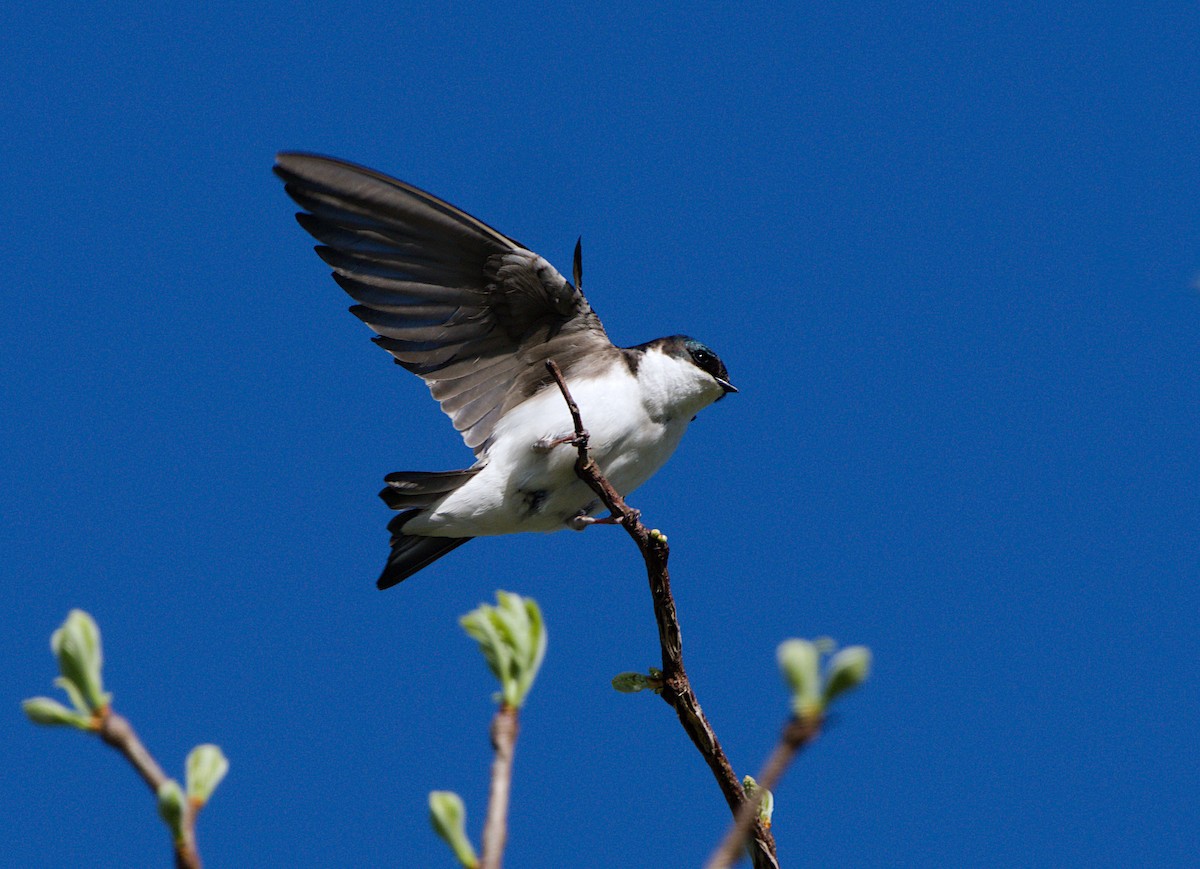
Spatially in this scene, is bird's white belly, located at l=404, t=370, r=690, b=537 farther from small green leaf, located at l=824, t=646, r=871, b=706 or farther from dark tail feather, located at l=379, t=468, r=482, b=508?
small green leaf, located at l=824, t=646, r=871, b=706

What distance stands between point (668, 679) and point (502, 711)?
8.23 ft

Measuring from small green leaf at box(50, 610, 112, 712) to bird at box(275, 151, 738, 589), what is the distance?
→ 159 inches

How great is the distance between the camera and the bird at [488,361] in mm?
5504

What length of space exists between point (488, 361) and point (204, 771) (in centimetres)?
456

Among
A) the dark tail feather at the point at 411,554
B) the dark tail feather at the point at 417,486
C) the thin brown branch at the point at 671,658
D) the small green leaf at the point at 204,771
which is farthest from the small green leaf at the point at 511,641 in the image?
the dark tail feather at the point at 411,554

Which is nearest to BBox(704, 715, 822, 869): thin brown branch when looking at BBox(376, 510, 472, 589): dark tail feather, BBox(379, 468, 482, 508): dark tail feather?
BBox(379, 468, 482, 508): dark tail feather

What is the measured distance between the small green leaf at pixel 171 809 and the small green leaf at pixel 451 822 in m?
0.27

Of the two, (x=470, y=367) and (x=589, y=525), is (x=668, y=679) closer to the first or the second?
(x=589, y=525)

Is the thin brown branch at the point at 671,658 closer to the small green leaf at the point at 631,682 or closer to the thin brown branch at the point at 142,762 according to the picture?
the small green leaf at the point at 631,682

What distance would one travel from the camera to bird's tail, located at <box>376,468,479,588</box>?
18.3 feet

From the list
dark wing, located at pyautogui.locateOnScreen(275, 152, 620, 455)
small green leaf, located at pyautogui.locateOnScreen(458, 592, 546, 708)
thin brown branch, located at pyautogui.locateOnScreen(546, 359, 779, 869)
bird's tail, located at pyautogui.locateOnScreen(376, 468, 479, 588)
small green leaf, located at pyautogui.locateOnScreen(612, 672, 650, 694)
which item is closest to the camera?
small green leaf, located at pyautogui.locateOnScreen(458, 592, 546, 708)

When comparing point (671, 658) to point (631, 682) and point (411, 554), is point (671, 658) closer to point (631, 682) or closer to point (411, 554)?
point (631, 682)

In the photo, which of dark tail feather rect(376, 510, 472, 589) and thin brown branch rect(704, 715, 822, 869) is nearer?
thin brown branch rect(704, 715, 822, 869)

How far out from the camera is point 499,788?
140 cm
